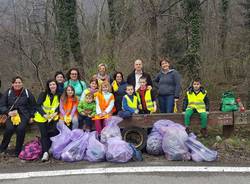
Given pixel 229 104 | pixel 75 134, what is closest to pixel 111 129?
pixel 75 134

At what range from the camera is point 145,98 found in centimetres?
669

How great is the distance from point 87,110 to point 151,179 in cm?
217

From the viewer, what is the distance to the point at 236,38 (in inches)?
701

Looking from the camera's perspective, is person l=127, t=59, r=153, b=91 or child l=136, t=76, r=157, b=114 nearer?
child l=136, t=76, r=157, b=114

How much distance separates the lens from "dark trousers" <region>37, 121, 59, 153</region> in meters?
5.96

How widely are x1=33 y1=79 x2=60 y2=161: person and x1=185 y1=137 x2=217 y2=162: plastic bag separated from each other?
2423 millimetres

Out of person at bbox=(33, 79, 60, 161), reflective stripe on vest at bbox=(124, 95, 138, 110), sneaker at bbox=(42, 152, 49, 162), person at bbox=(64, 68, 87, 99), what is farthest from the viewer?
person at bbox=(64, 68, 87, 99)

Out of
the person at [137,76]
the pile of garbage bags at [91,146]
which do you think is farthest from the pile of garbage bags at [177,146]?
the person at [137,76]

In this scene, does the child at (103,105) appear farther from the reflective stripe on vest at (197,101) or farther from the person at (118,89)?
the reflective stripe on vest at (197,101)

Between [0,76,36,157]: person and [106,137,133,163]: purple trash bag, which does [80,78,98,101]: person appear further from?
[106,137,133,163]: purple trash bag

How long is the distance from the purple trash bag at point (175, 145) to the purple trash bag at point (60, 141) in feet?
5.46

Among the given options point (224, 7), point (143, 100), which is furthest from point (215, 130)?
point (224, 7)

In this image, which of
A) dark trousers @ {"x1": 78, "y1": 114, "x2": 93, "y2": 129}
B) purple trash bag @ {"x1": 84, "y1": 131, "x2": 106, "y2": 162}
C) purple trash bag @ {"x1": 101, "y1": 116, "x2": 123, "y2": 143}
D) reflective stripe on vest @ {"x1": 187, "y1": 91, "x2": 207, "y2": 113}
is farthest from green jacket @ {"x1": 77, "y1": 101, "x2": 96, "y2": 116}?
reflective stripe on vest @ {"x1": 187, "y1": 91, "x2": 207, "y2": 113}

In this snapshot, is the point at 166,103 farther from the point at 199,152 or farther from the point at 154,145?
the point at 199,152
